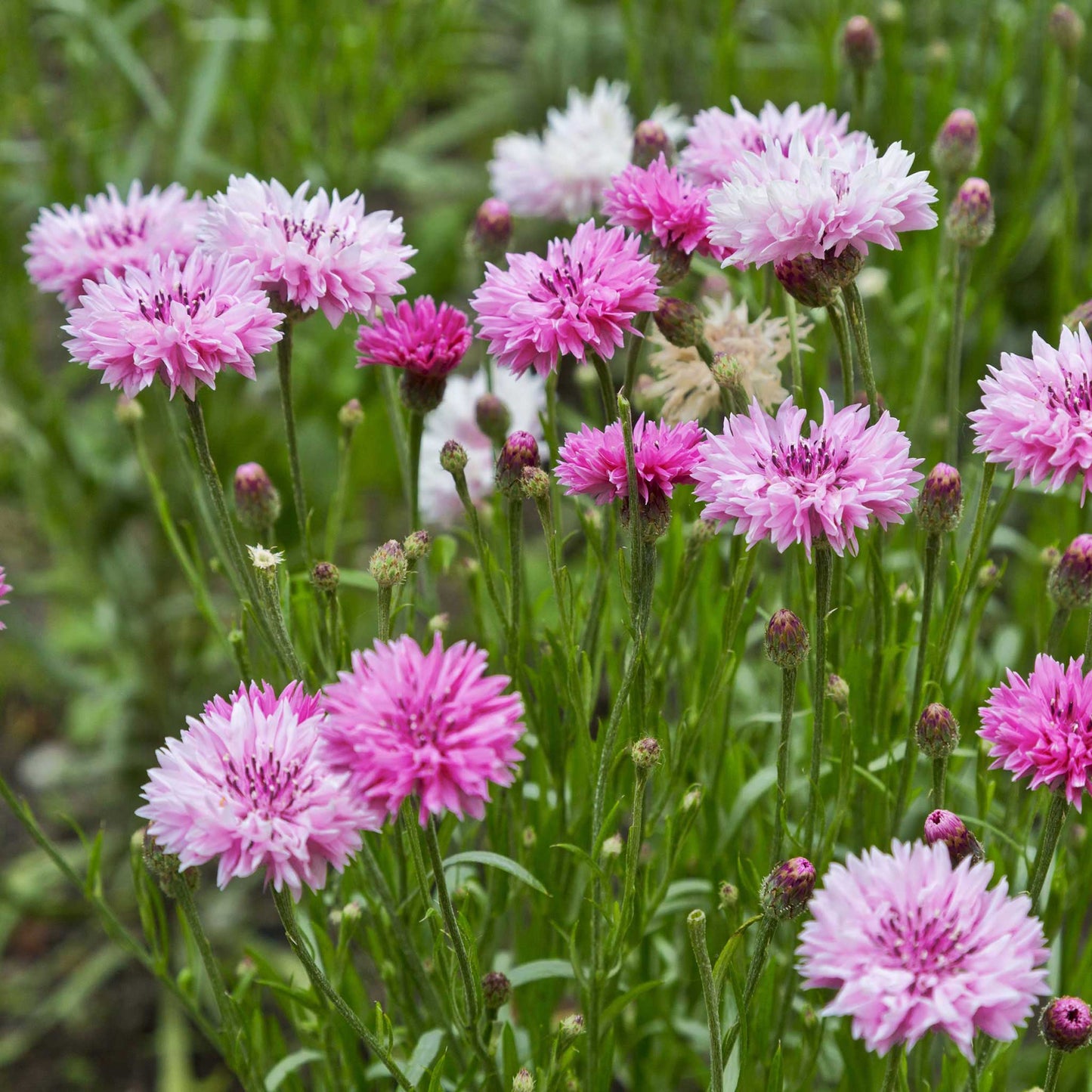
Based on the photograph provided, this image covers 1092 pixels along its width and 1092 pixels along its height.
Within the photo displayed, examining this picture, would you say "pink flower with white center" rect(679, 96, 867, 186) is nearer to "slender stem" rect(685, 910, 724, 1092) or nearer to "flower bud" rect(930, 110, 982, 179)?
"flower bud" rect(930, 110, 982, 179)

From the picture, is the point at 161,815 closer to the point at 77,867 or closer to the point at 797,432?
the point at 797,432

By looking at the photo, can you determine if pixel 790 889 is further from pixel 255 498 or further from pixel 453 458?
pixel 255 498

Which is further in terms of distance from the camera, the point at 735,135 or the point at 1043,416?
the point at 735,135

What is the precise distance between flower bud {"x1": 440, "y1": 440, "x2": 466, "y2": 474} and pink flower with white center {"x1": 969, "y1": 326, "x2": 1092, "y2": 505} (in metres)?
0.32

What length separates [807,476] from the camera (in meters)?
0.72

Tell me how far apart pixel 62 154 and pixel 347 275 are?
3.31ft

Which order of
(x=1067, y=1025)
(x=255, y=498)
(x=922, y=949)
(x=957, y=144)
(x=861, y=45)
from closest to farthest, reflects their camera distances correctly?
1. (x=922, y=949)
2. (x=1067, y=1025)
3. (x=255, y=498)
4. (x=957, y=144)
5. (x=861, y=45)

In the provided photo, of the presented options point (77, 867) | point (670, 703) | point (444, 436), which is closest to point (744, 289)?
point (444, 436)

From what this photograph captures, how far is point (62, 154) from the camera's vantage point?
1.65 meters

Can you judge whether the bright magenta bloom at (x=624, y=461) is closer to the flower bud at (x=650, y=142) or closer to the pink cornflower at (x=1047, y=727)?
the pink cornflower at (x=1047, y=727)

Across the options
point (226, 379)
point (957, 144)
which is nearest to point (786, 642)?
point (957, 144)

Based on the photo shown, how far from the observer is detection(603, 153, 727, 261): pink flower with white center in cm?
84

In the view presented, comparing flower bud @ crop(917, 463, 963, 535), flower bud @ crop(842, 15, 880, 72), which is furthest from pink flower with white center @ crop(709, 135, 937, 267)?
flower bud @ crop(842, 15, 880, 72)

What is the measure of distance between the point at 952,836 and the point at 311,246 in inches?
20.5
